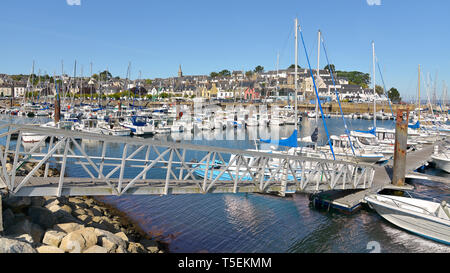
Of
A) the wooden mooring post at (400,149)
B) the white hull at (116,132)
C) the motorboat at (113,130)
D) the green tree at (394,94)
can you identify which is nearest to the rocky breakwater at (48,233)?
the wooden mooring post at (400,149)

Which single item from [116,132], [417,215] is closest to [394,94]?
[116,132]

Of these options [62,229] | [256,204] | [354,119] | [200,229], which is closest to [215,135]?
[256,204]

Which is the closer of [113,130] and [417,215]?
[417,215]

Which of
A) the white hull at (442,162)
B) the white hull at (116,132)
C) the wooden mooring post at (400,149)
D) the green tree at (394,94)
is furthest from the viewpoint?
the green tree at (394,94)

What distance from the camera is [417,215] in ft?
55.2

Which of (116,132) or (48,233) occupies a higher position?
(116,132)

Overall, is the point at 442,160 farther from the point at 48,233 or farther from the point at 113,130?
the point at 113,130

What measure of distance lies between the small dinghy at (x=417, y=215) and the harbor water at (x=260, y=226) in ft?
1.26

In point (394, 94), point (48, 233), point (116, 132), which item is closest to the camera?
point (48, 233)

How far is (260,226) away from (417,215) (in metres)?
7.72

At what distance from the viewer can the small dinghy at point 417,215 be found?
16.3 m

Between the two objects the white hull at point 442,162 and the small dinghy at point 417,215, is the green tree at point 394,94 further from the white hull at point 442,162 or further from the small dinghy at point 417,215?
the small dinghy at point 417,215

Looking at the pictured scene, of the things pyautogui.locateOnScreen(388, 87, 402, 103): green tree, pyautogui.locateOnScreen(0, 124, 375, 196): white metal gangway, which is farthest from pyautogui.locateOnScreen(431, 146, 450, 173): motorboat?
pyautogui.locateOnScreen(388, 87, 402, 103): green tree

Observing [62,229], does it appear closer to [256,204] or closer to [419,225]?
[256,204]
